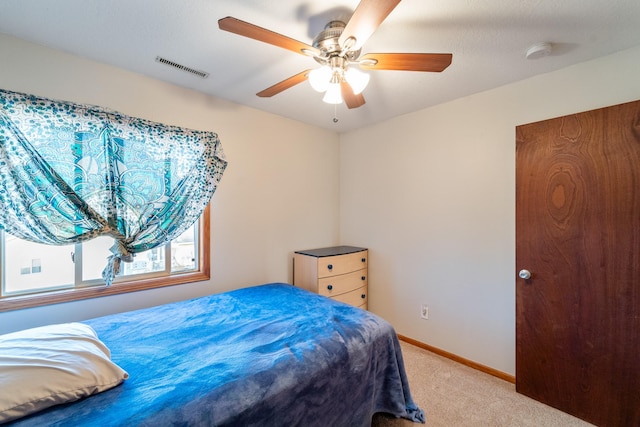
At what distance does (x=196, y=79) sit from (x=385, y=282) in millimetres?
2698

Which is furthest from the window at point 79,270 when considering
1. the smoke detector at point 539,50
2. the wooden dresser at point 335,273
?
the smoke detector at point 539,50

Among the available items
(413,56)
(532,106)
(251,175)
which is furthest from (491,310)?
(251,175)

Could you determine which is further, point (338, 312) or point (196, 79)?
point (196, 79)

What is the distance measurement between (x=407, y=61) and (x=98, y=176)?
6.82 ft

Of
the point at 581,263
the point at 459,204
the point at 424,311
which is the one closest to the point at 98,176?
the point at 459,204

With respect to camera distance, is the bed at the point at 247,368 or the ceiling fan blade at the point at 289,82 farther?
the ceiling fan blade at the point at 289,82

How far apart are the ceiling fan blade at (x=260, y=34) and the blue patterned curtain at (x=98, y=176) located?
1.26 meters

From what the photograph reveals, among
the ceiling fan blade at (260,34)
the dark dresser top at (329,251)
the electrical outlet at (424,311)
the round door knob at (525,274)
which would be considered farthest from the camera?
the dark dresser top at (329,251)

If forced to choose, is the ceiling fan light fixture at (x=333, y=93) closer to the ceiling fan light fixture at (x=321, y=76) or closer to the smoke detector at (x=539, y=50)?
A: the ceiling fan light fixture at (x=321, y=76)

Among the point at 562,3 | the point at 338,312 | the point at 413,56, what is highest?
the point at 562,3

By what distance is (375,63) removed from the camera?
4.77ft

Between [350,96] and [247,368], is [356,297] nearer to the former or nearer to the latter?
[247,368]

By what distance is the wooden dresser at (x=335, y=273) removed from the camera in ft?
8.89

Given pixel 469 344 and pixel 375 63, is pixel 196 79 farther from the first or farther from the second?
pixel 469 344
